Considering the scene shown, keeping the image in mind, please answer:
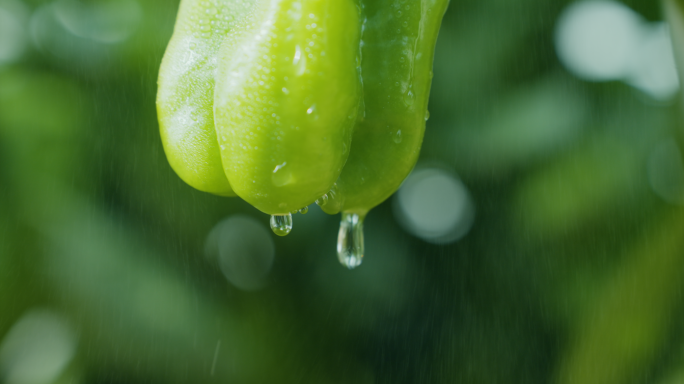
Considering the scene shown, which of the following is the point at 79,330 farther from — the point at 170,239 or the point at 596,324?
the point at 596,324

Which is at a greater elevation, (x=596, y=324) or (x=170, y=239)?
(x=170, y=239)

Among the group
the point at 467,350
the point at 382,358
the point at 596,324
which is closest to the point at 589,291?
the point at 596,324

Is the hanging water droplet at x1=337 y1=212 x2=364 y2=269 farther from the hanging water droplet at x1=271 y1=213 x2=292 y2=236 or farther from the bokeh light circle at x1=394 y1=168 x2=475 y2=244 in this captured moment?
the bokeh light circle at x1=394 y1=168 x2=475 y2=244

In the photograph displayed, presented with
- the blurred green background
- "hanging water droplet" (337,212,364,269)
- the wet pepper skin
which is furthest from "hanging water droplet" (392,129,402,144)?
the blurred green background

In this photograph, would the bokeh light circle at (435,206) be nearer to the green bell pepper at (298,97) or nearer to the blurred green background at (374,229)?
the blurred green background at (374,229)

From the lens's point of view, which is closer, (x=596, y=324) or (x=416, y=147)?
(x=416, y=147)

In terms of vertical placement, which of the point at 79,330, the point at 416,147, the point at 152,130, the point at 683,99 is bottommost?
the point at 79,330

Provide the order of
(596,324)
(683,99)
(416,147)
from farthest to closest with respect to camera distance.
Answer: (596,324)
(683,99)
(416,147)

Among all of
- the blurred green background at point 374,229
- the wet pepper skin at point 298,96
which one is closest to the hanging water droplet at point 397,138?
the wet pepper skin at point 298,96
